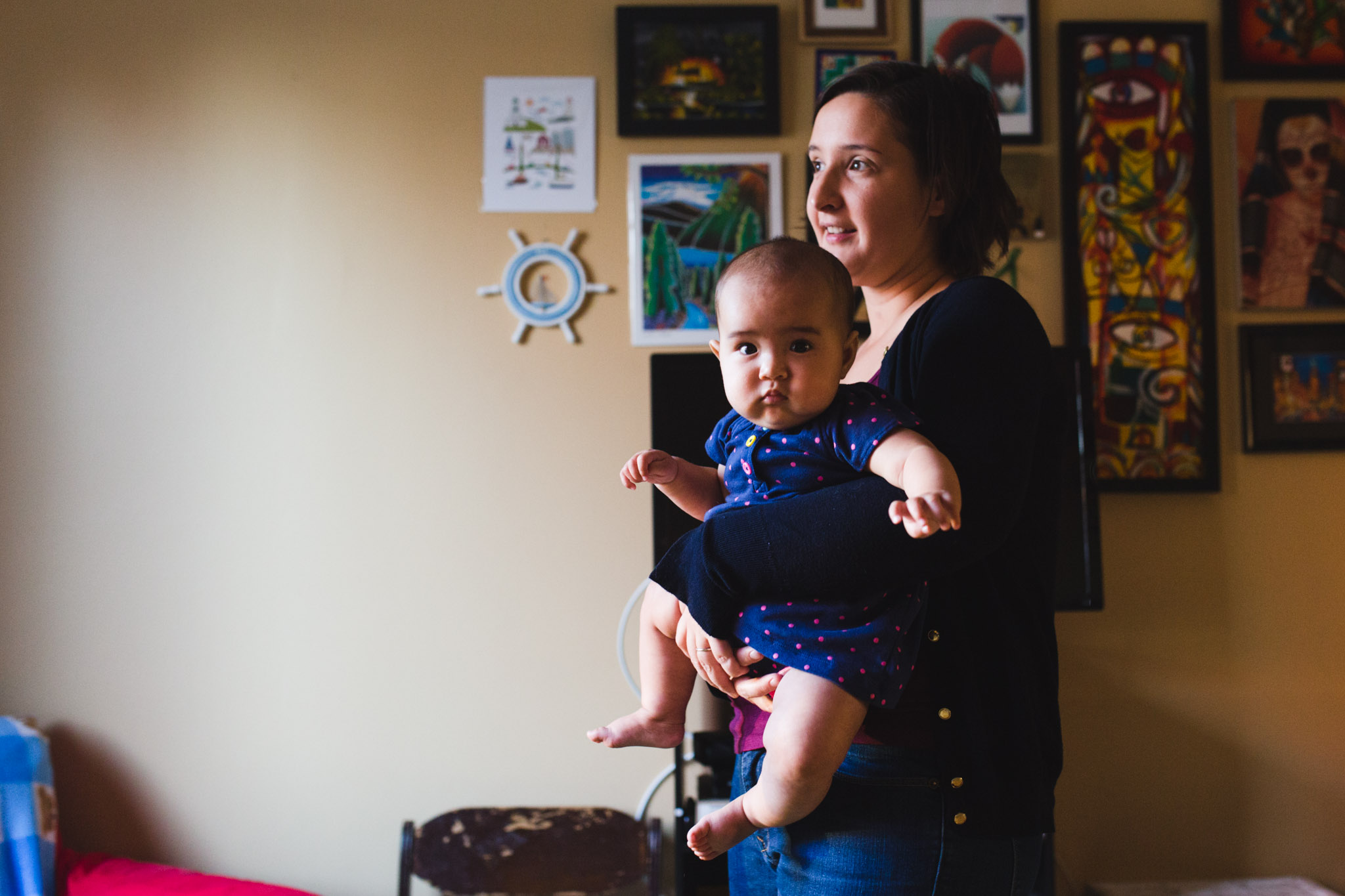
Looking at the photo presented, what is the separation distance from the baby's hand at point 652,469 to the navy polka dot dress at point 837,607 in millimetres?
100

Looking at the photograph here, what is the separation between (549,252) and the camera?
2.59 metres

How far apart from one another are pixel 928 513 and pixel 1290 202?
2.50 metres

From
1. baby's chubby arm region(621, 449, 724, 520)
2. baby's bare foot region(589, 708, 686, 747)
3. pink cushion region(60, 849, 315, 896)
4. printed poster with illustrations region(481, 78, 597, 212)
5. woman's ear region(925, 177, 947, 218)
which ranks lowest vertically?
pink cushion region(60, 849, 315, 896)

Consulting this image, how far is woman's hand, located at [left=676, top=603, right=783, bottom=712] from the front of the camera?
909mm

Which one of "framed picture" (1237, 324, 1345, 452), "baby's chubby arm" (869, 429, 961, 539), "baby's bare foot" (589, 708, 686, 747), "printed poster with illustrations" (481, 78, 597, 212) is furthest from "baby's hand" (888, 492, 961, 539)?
"framed picture" (1237, 324, 1345, 452)

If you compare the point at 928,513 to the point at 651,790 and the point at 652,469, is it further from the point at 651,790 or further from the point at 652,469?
the point at 651,790

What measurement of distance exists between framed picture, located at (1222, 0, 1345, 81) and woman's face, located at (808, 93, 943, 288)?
2.18 metres

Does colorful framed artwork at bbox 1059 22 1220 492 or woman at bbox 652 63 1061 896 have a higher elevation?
colorful framed artwork at bbox 1059 22 1220 492

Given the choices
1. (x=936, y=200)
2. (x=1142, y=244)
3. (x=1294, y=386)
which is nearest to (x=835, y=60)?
(x=1142, y=244)

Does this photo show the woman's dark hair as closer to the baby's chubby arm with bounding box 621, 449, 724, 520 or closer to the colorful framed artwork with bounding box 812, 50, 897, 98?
the baby's chubby arm with bounding box 621, 449, 724, 520

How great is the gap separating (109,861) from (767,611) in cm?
232

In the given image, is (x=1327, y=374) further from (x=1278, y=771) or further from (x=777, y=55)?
(x=777, y=55)

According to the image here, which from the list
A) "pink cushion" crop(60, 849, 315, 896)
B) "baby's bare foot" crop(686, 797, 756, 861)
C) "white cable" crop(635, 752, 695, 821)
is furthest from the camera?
"white cable" crop(635, 752, 695, 821)

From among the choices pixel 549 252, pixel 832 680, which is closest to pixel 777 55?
pixel 549 252
